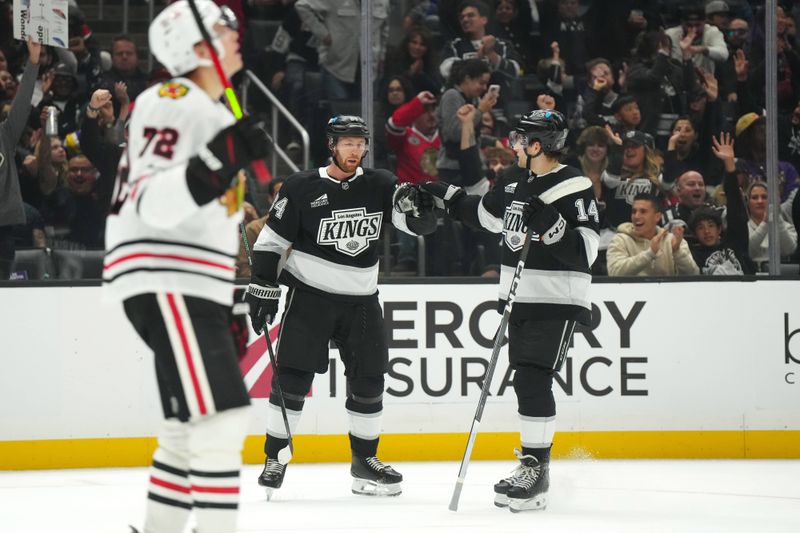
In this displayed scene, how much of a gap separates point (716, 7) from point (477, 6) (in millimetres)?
1494

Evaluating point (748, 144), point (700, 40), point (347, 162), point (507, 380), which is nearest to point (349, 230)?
point (347, 162)

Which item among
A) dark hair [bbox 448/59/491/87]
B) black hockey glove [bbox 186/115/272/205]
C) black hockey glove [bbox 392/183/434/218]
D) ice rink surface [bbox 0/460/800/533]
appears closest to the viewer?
black hockey glove [bbox 186/115/272/205]

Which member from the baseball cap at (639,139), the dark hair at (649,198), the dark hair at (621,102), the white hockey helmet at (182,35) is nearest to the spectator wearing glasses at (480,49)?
the dark hair at (621,102)

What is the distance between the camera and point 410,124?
672 cm

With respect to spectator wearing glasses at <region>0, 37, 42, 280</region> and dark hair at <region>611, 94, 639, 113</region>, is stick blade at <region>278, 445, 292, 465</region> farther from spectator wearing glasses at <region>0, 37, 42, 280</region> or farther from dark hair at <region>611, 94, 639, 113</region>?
dark hair at <region>611, 94, 639, 113</region>

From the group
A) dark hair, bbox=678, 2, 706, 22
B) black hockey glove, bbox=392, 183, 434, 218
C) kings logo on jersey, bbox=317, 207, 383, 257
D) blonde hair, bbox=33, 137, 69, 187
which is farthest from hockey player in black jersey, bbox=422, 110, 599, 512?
dark hair, bbox=678, 2, 706, 22

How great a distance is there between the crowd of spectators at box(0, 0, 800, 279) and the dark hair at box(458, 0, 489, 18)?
0.6 inches

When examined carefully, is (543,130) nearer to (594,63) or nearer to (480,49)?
(480,49)

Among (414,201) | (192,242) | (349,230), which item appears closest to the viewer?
(192,242)

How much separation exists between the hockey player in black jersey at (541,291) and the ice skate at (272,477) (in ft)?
2.76

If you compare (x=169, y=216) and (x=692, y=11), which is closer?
(x=169, y=216)

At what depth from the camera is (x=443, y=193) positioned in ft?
15.6

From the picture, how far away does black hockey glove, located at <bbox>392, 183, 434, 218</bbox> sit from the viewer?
470 centimetres

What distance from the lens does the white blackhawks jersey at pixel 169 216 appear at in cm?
280
